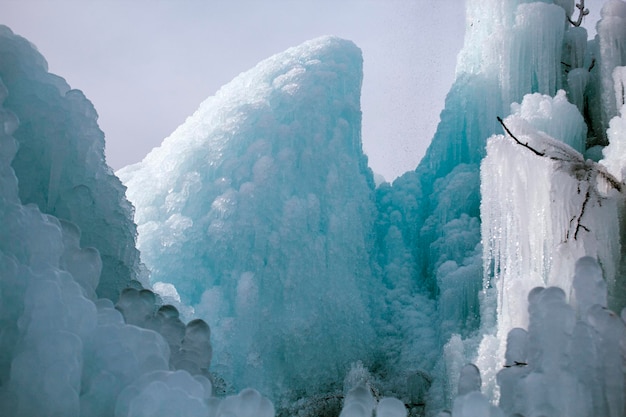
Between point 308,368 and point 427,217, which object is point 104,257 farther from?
point 427,217

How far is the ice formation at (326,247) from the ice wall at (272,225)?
0.02 m

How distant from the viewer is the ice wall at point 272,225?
6.86 m

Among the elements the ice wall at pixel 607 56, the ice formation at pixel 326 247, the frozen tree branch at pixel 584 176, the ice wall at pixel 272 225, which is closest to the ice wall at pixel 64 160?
the ice formation at pixel 326 247

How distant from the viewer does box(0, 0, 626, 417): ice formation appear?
3.10m

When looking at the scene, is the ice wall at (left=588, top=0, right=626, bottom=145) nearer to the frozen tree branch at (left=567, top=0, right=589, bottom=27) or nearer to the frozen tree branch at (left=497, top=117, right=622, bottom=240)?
the frozen tree branch at (left=567, top=0, right=589, bottom=27)

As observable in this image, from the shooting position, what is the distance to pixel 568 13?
360 inches

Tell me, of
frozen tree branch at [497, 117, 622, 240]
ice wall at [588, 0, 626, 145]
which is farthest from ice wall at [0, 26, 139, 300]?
ice wall at [588, 0, 626, 145]

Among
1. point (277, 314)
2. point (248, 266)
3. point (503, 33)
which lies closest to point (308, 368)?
point (277, 314)

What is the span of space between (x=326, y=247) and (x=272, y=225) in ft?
2.23

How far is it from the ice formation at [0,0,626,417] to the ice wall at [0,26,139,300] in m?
0.02

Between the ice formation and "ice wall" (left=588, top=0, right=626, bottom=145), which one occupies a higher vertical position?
"ice wall" (left=588, top=0, right=626, bottom=145)

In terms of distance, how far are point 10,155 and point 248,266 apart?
3.78 meters

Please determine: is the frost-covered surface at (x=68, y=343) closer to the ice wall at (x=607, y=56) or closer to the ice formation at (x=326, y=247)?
the ice formation at (x=326, y=247)

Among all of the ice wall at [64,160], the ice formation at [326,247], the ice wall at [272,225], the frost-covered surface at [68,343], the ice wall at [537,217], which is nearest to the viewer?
the frost-covered surface at [68,343]
